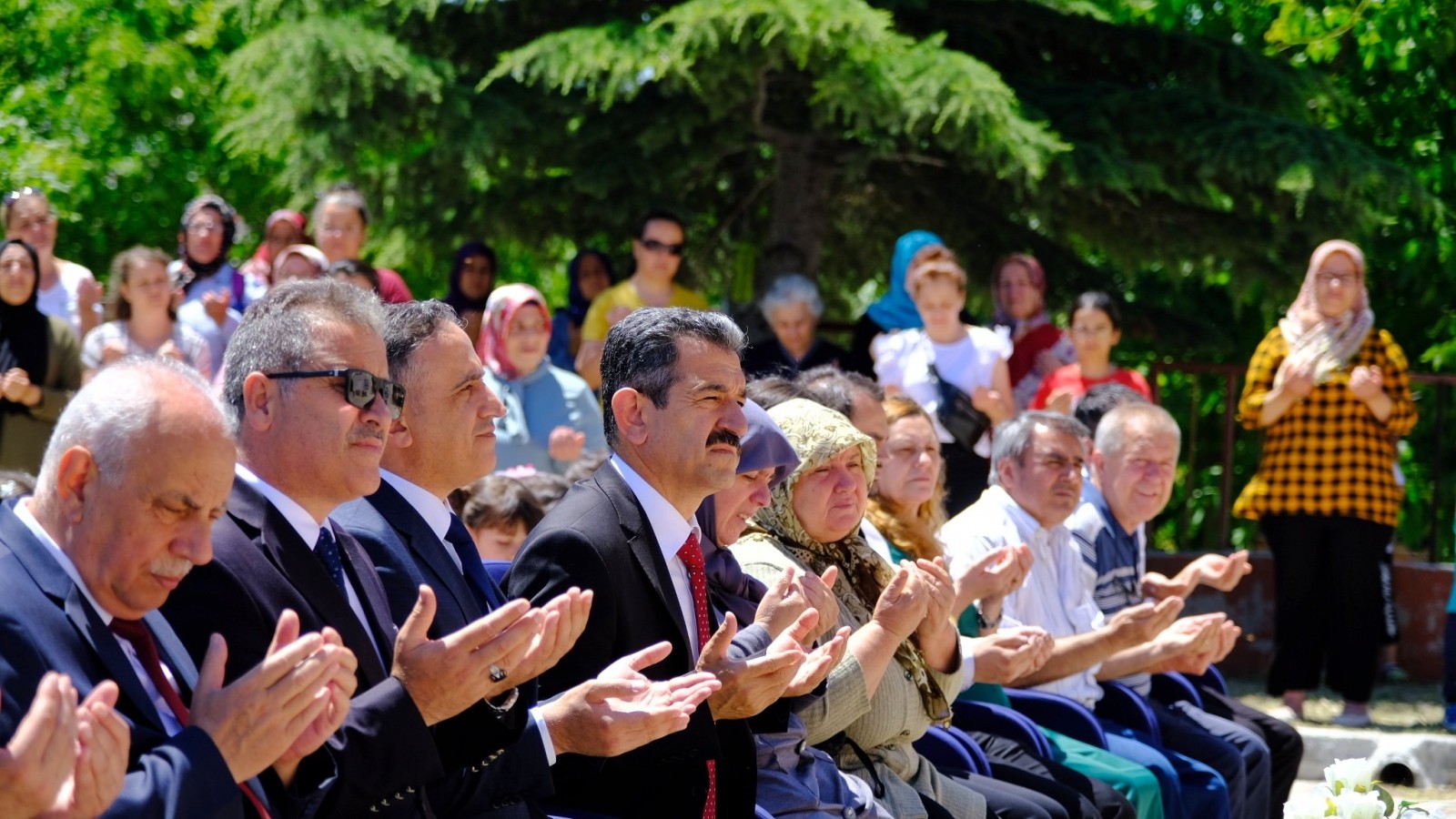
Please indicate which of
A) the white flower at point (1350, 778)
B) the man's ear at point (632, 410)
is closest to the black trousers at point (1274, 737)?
the white flower at point (1350, 778)

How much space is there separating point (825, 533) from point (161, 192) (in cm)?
1127

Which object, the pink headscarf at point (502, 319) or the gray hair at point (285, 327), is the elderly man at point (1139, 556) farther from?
the gray hair at point (285, 327)

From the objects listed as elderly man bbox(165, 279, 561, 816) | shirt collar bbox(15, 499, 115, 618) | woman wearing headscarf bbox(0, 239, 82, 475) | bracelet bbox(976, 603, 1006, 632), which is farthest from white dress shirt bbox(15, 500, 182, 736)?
woman wearing headscarf bbox(0, 239, 82, 475)

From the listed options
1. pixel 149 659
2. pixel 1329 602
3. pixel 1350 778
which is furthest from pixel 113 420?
pixel 1329 602

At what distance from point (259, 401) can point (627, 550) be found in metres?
0.95

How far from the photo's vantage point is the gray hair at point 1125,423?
6.74m

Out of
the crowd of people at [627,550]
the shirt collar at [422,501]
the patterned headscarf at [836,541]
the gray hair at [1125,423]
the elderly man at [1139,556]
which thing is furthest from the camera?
the gray hair at [1125,423]

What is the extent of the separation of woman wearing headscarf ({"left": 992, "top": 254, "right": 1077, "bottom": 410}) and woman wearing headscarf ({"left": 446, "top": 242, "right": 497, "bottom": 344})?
256 centimetres

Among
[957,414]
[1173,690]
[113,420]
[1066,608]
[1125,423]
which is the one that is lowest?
[1173,690]

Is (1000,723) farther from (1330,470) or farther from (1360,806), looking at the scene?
(1330,470)

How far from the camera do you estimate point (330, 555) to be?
3383mm

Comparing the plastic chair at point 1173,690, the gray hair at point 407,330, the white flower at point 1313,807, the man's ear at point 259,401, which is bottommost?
the plastic chair at point 1173,690

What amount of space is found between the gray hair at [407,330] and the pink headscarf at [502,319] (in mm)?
3339

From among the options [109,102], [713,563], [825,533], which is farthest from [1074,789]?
[109,102]
